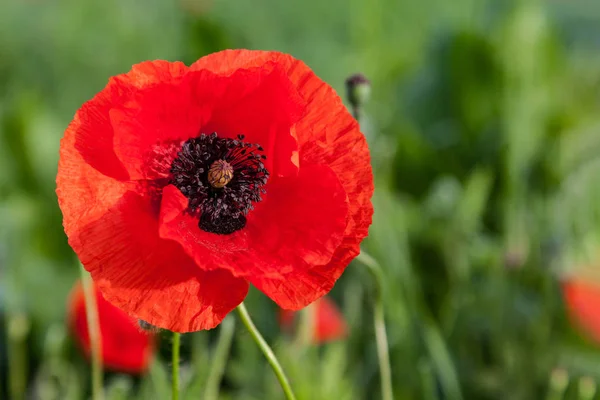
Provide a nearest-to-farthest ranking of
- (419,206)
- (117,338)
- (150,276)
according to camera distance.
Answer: (150,276) → (117,338) → (419,206)

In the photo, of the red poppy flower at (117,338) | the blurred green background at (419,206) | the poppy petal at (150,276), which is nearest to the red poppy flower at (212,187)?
the poppy petal at (150,276)

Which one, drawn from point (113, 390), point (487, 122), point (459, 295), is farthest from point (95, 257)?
point (487, 122)

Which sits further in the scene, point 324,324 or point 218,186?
point 324,324

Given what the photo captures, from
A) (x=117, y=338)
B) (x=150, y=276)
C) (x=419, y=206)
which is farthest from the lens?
(x=419, y=206)

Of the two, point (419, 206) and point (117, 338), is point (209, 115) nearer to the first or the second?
point (117, 338)

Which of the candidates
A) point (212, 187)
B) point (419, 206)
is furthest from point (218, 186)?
point (419, 206)

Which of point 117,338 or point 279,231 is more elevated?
point 279,231
